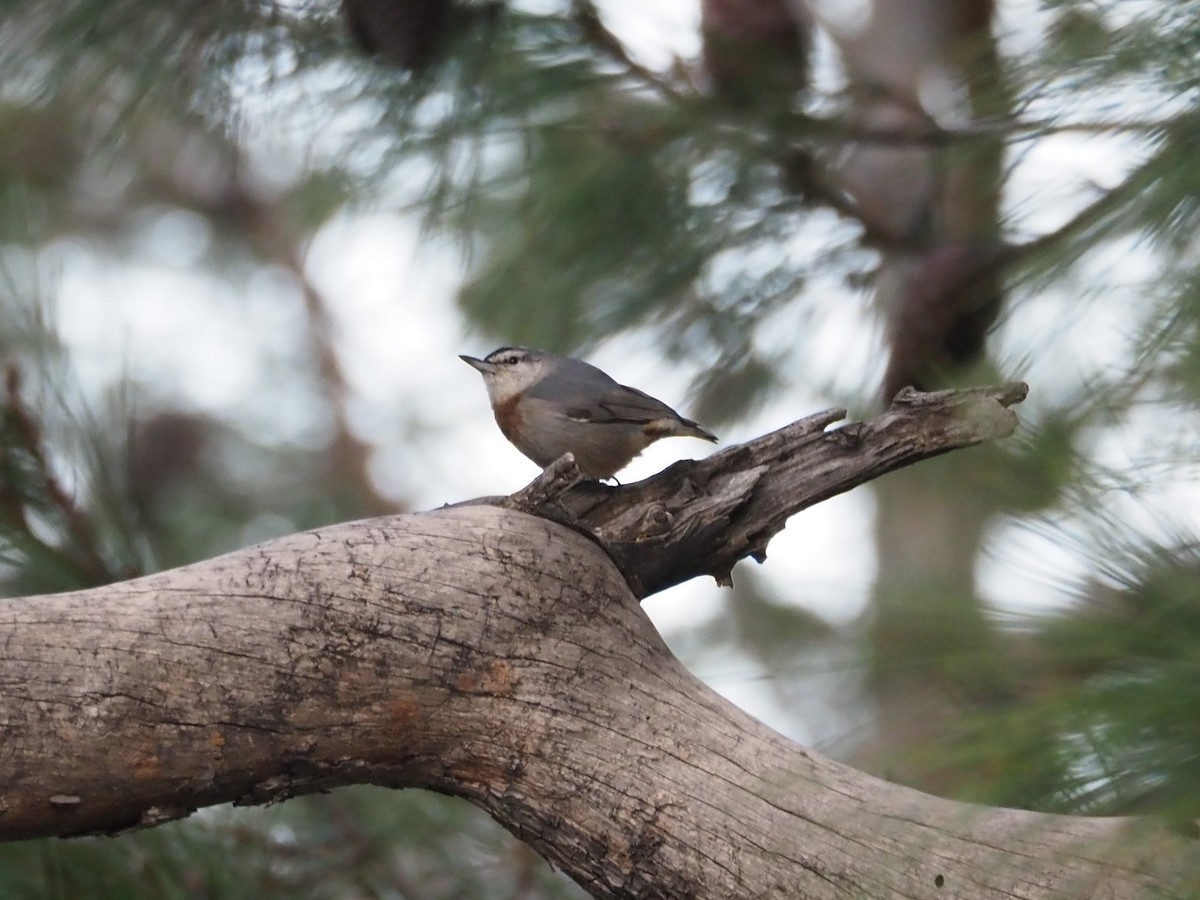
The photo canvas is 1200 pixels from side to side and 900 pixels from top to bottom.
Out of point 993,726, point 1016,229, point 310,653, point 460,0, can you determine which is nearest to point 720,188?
point 460,0

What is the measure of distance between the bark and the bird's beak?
2.75 feet

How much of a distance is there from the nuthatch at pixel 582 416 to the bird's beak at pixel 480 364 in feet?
0.24

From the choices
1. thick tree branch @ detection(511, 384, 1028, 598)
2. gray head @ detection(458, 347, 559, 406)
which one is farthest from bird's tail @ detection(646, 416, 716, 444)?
thick tree branch @ detection(511, 384, 1028, 598)

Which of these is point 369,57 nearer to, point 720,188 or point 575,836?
point 720,188

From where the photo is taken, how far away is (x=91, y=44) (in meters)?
1.47

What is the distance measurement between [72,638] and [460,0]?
0.87 meters

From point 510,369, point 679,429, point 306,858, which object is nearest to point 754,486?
point 679,429

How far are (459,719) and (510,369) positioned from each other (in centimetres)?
94

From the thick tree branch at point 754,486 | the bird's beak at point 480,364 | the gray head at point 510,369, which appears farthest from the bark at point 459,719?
the bird's beak at point 480,364

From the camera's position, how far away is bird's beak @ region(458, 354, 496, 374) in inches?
79.9

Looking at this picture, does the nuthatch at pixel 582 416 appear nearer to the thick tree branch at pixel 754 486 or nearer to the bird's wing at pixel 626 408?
the bird's wing at pixel 626 408

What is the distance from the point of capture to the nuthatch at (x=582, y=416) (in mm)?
1811

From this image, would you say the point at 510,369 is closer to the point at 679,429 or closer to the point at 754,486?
the point at 679,429

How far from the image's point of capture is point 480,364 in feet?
6.72
